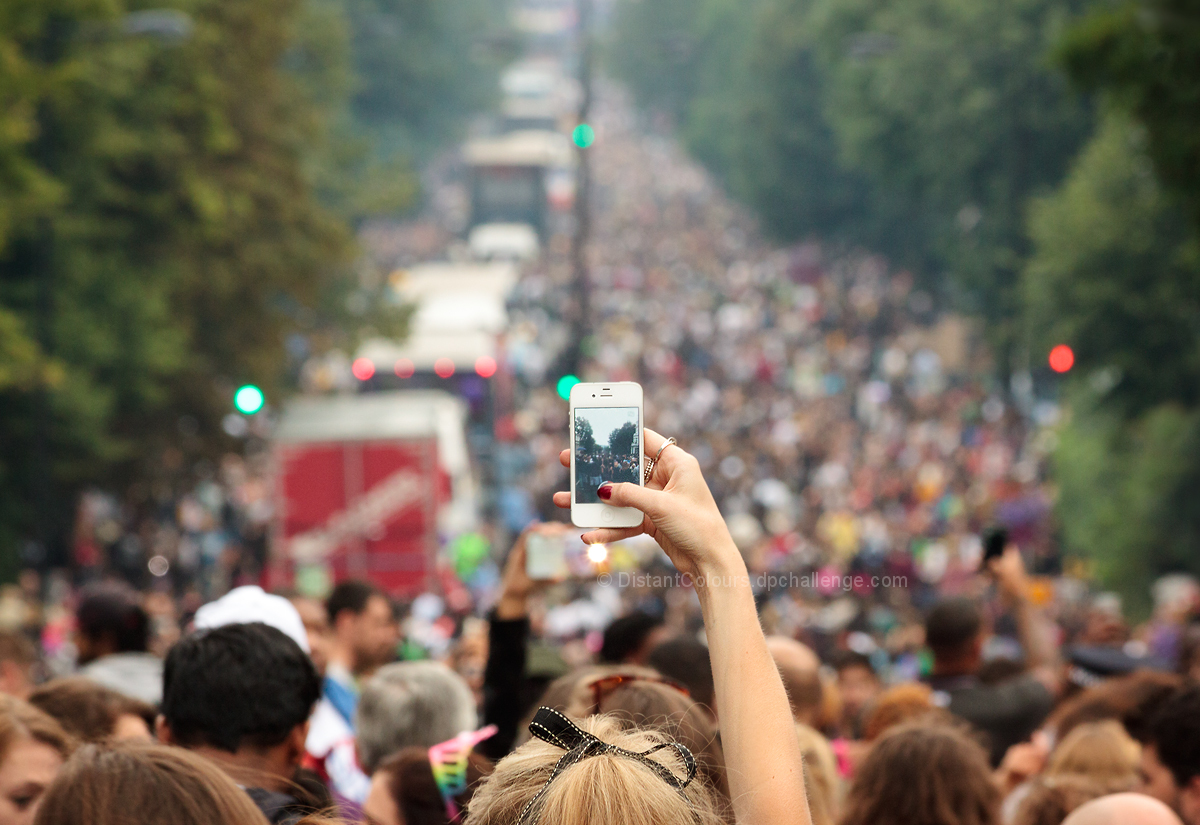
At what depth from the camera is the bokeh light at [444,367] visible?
30844mm

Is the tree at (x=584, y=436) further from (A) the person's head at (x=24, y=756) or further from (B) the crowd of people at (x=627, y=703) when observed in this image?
(A) the person's head at (x=24, y=756)

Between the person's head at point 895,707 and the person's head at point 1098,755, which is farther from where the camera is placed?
the person's head at point 895,707

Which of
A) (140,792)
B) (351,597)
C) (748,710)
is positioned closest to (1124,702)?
(351,597)

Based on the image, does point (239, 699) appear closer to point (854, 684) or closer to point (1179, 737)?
point (1179, 737)

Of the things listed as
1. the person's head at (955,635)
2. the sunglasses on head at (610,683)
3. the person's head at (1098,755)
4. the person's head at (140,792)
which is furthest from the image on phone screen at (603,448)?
the person's head at (955,635)

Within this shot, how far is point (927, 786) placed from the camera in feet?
13.5

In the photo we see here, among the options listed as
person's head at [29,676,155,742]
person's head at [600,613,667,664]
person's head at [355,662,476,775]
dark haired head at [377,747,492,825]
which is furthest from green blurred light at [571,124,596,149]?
dark haired head at [377,747,492,825]

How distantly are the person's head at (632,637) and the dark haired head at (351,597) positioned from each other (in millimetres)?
1319

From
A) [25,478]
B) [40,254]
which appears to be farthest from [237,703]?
[25,478]

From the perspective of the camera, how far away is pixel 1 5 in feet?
56.2

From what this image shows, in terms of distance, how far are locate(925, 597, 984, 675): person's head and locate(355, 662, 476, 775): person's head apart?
7.96 feet

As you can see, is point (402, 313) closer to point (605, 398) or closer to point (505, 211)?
point (605, 398)

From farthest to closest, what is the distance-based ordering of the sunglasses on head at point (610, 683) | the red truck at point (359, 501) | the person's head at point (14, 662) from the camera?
the red truck at point (359, 501)
the person's head at point (14, 662)
the sunglasses on head at point (610, 683)

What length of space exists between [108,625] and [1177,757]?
430cm
